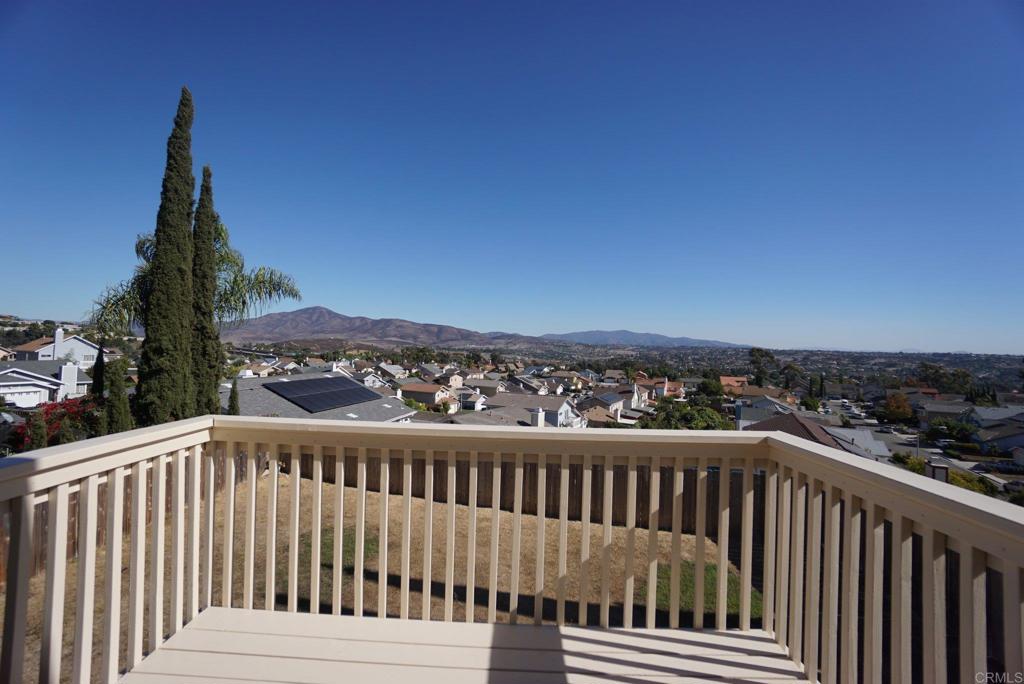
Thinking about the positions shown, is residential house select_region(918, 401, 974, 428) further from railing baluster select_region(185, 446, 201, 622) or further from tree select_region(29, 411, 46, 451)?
tree select_region(29, 411, 46, 451)

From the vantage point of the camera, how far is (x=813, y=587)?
1470 mm

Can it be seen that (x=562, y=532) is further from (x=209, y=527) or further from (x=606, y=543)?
(x=209, y=527)

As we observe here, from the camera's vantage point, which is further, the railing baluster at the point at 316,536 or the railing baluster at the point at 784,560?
the railing baluster at the point at 316,536

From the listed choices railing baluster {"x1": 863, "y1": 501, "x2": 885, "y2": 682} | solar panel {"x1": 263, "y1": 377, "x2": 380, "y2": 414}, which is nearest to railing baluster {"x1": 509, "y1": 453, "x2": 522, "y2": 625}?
railing baluster {"x1": 863, "y1": 501, "x2": 885, "y2": 682}

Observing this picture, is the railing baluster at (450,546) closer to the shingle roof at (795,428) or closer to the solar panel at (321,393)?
the shingle roof at (795,428)

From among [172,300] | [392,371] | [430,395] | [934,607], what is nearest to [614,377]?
[430,395]

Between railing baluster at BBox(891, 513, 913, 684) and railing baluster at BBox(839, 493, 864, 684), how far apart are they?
148mm

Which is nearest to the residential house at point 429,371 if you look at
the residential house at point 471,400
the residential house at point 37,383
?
the residential house at point 471,400

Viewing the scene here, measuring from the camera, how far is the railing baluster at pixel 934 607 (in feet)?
3.26

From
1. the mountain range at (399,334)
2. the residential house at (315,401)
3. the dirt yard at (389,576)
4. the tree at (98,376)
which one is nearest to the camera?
the dirt yard at (389,576)

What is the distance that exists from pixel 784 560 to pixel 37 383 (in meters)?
16.7

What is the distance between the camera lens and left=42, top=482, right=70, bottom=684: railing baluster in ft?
3.93

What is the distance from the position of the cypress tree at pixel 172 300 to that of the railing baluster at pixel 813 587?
304 inches

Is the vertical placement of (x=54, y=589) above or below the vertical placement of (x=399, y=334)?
below
